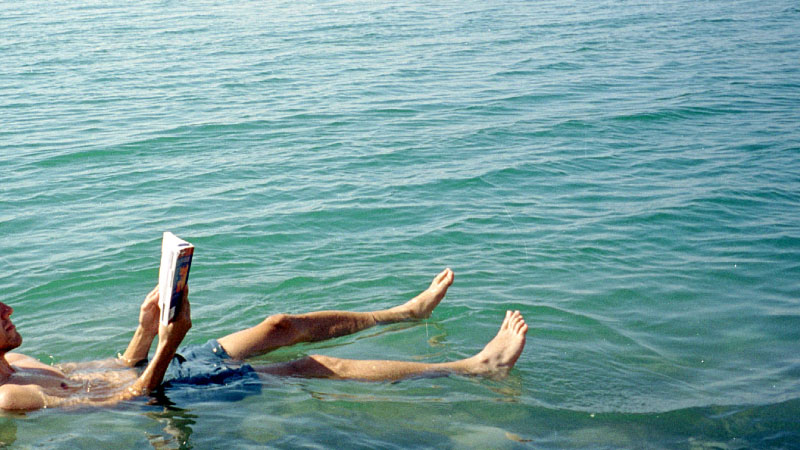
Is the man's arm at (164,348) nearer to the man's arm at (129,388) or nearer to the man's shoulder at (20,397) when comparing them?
the man's arm at (129,388)

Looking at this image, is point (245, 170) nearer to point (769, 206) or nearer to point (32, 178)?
point (32, 178)

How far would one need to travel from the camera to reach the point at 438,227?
8281 millimetres

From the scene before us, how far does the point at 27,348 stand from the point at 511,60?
1213 centimetres

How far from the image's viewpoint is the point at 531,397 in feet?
17.4

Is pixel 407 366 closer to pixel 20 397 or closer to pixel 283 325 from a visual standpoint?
pixel 283 325

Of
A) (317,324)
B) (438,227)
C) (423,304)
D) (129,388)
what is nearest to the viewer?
(129,388)

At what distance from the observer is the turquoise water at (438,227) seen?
16.6ft

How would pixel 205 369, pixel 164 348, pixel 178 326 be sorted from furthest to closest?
pixel 205 369 → pixel 164 348 → pixel 178 326

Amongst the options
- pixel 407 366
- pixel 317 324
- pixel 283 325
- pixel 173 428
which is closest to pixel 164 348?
pixel 173 428

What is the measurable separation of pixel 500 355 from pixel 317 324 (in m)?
1.32

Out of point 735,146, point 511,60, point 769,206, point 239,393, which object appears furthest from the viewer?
point 511,60

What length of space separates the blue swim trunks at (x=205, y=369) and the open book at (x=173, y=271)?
3.20 ft

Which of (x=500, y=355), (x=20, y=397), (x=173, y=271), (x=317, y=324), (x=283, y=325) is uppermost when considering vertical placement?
(x=173, y=271)

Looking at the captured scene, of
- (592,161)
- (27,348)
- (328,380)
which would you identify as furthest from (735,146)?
(27,348)
